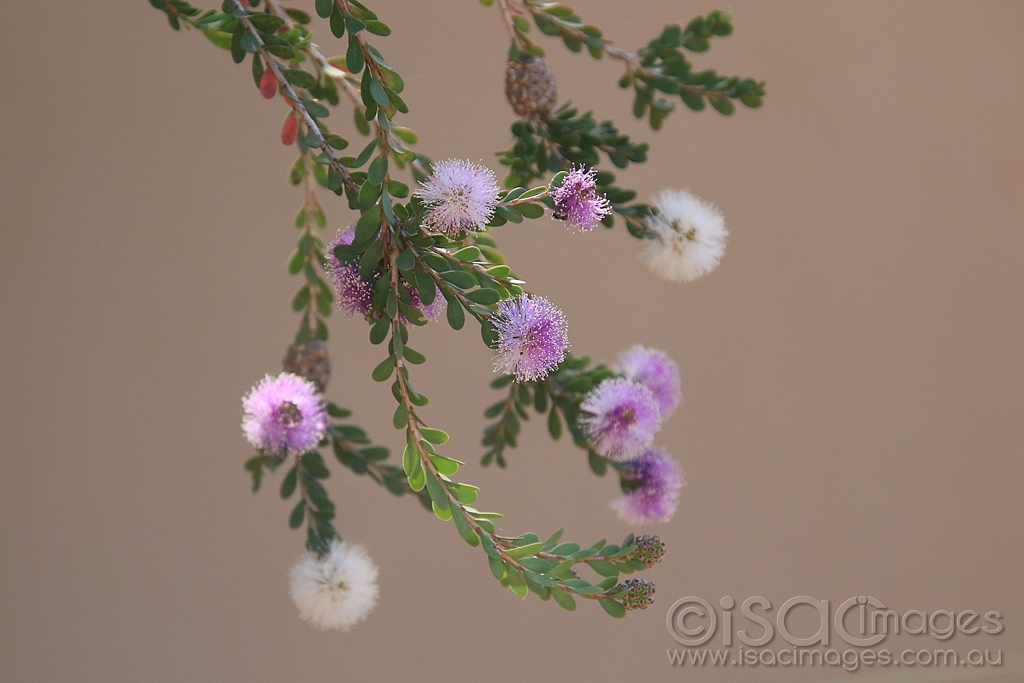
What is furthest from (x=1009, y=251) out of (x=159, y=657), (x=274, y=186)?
(x=159, y=657)

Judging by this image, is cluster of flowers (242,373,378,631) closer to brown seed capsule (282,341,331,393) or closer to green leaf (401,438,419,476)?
brown seed capsule (282,341,331,393)

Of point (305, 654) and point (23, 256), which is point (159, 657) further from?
point (23, 256)

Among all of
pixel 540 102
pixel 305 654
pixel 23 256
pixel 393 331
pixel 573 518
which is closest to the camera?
pixel 393 331

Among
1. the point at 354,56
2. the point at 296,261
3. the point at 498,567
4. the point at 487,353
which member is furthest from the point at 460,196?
the point at 487,353

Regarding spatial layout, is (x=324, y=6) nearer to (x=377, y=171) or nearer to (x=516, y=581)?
(x=377, y=171)

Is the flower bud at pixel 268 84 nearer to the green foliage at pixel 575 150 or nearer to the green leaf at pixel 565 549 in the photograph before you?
the green foliage at pixel 575 150

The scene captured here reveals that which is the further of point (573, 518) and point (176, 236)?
point (573, 518)

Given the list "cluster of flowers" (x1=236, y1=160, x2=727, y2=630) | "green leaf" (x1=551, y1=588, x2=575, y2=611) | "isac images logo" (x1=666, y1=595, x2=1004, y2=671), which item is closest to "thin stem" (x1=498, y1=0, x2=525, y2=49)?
"cluster of flowers" (x1=236, y1=160, x2=727, y2=630)

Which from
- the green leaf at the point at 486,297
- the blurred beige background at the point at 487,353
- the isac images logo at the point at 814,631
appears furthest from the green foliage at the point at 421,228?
the isac images logo at the point at 814,631
